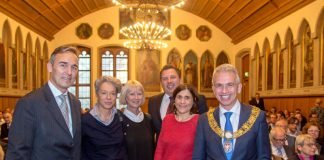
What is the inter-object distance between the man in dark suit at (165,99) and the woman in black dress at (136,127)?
318 millimetres

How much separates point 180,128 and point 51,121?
4.46 feet

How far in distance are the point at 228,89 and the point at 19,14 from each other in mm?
15779

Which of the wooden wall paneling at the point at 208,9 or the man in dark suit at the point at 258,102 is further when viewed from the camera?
the wooden wall paneling at the point at 208,9

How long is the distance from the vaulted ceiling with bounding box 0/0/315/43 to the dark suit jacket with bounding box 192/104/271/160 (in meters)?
12.3

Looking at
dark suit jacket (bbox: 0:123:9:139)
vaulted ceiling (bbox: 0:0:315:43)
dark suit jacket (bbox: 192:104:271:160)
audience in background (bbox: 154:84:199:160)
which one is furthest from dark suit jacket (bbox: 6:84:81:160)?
vaulted ceiling (bbox: 0:0:315:43)

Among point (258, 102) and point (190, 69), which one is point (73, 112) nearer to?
point (258, 102)

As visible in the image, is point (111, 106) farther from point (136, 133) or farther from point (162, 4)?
point (162, 4)

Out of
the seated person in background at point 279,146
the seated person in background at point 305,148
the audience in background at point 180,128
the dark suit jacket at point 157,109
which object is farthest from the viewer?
the seated person in background at point 279,146

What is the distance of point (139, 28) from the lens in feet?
60.2

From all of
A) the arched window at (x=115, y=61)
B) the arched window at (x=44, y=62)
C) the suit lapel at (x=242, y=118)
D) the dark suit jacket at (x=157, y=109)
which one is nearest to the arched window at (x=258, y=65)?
the arched window at (x=115, y=61)

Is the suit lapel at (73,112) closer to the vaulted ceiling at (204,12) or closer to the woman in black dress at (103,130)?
the woman in black dress at (103,130)

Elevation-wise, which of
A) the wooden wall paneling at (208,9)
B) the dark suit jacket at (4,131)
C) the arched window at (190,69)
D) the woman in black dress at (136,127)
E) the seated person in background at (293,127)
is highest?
the wooden wall paneling at (208,9)

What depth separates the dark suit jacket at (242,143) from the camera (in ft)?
10.3

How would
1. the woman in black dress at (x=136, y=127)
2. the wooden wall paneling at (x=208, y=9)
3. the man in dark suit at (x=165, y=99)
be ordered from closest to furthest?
the woman in black dress at (x=136, y=127) → the man in dark suit at (x=165, y=99) → the wooden wall paneling at (x=208, y=9)
